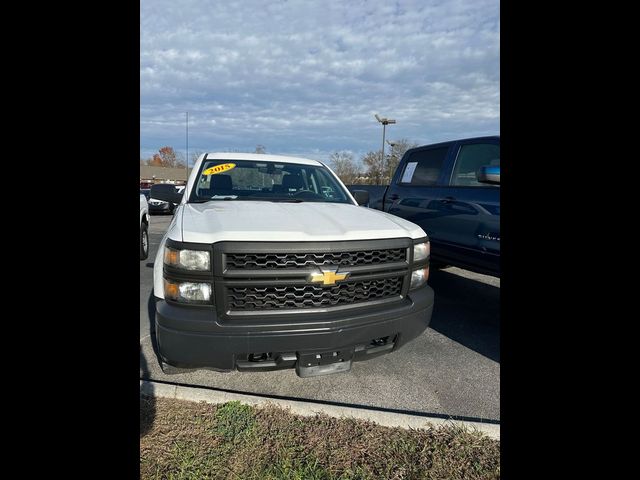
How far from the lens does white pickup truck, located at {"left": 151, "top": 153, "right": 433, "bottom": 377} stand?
1840 mm

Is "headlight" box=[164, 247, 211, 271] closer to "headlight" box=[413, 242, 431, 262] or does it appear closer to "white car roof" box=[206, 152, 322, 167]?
"headlight" box=[413, 242, 431, 262]

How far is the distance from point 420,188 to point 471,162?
734 mm

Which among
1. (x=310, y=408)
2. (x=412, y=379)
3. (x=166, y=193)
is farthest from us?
(x=166, y=193)

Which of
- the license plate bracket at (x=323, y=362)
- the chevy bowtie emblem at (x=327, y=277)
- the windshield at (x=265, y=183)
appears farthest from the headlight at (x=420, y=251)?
the windshield at (x=265, y=183)

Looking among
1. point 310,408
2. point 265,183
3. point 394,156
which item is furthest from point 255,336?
point 394,156

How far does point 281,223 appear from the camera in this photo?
2156mm

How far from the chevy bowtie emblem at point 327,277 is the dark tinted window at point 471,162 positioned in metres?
2.78

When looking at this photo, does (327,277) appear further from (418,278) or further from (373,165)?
(373,165)

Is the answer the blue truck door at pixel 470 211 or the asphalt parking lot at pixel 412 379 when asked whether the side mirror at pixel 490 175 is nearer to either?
the blue truck door at pixel 470 211

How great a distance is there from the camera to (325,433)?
1.95m

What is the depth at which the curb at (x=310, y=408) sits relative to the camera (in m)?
A: 2.03

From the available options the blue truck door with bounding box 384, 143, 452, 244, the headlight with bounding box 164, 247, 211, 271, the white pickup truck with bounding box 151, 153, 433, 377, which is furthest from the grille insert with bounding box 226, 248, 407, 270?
the blue truck door with bounding box 384, 143, 452, 244
